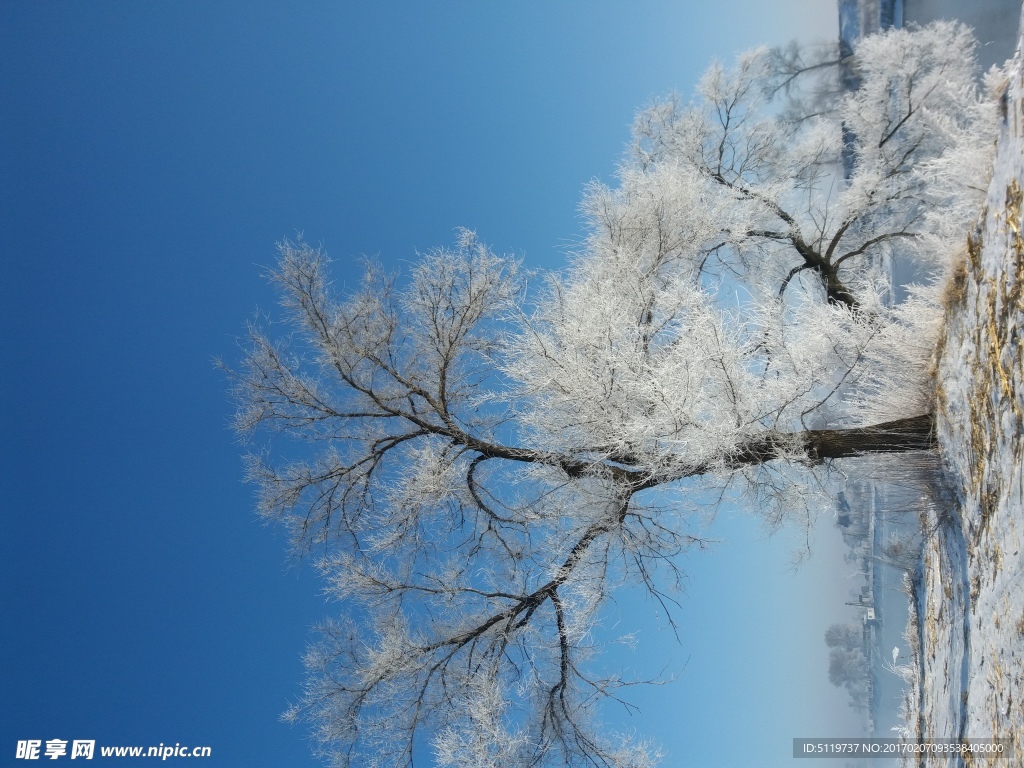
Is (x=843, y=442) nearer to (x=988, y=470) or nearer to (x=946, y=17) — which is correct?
(x=988, y=470)

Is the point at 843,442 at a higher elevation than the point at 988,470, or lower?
higher

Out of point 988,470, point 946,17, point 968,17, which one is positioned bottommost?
point 988,470

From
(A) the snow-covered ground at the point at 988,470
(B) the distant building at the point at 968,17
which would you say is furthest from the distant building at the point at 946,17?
(A) the snow-covered ground at the point at 988,470

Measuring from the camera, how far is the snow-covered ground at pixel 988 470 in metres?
3.48

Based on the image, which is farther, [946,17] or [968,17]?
[946,17]

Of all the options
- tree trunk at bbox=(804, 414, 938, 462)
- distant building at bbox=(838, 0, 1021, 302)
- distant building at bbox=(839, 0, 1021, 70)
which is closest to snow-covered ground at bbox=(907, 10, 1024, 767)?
tree trunk at bbox=(804, 414, 938, 462)

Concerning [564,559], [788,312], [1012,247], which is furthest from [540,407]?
[1012,247]

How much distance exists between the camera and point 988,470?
3980 millimetres

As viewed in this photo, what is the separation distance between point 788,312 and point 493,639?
4.45 metres

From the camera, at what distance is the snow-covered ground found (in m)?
3.48

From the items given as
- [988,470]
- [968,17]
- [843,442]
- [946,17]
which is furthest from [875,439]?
[946,17]

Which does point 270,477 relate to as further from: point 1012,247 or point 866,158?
point 866,158

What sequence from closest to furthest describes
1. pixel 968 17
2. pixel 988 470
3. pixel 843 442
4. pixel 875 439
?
pixel 988 470
pixel 875 439
pixel 843 442
pixel 968 17

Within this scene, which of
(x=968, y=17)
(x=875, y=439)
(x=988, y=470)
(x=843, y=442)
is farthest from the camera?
(x=968, y=17)
